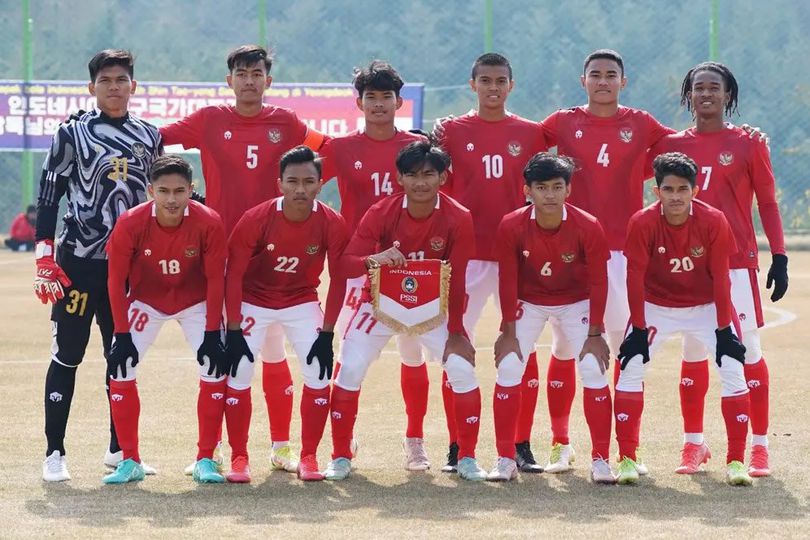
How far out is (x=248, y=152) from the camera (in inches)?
281

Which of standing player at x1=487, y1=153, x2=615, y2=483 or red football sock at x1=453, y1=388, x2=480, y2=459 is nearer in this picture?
standing player at x1=487, y1=153, x2=615, y2=483

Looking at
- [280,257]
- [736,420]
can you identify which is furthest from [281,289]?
[736,420]

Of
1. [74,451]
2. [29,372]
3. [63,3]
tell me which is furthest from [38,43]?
[74,451]

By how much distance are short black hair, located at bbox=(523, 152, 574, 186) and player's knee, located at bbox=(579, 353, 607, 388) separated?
0.85 m

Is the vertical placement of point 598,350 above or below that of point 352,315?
below

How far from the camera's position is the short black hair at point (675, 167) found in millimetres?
6461

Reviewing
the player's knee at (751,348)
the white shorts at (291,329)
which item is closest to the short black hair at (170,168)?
the white shorts at (291,329)

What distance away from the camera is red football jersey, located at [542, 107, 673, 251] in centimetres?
712

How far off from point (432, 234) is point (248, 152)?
1.12 m

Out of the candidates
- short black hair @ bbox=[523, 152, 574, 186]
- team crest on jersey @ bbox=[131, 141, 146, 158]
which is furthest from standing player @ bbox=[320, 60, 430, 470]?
team crest on jersey @ bbox=[131, 141, 146, 158]

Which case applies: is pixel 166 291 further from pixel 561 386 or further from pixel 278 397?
pixel 561 386

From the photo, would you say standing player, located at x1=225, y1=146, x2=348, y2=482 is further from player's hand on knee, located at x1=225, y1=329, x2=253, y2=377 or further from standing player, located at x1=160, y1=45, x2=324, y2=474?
standing player, located at x1=160, y1=45, x2=324, y2=474

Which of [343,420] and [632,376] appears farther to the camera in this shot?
[343,420]

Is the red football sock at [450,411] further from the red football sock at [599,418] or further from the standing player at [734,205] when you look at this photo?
the standing player at [734,205]
